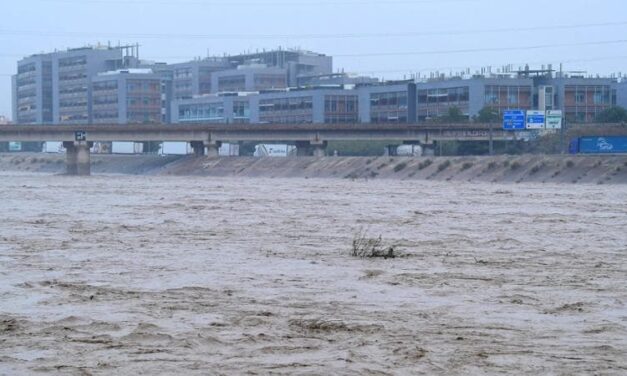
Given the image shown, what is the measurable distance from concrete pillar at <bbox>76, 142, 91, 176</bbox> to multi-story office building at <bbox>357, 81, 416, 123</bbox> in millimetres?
48065

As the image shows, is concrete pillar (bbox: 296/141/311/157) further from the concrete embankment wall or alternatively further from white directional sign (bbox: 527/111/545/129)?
white directional sign (bbox: 527/111/545/129)

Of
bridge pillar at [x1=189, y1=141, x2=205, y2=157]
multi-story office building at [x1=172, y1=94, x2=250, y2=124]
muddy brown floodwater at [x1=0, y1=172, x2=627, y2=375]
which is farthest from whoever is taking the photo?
multi-story office building at [x1=172, y1=94, x2=250, y2=124]

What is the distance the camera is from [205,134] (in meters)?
134

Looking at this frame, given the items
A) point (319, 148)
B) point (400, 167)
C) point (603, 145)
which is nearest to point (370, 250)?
point (603, 145)

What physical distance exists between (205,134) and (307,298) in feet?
379

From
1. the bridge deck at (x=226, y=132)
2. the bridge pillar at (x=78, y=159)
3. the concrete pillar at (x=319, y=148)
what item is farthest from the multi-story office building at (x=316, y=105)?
the bridge pillar at (x=78, y=159)

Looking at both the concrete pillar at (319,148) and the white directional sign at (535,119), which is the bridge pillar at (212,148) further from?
the white directional sign at (535,119)

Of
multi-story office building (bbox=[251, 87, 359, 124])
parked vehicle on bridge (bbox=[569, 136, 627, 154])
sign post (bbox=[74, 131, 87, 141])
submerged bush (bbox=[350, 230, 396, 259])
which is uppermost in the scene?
multi-story office building (bbox=[251, 87, 359, 124])

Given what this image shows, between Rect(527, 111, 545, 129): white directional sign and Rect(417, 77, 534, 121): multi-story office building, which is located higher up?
Rect(417, 77, 534, 121): multi-story office building

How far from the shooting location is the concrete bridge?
128 m

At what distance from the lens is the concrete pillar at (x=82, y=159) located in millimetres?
132375

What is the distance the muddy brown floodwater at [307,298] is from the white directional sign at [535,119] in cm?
7825

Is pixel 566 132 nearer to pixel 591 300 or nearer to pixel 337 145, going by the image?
pixel 337 145

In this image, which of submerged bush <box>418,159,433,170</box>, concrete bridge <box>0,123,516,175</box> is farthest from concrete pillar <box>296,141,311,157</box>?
submerged bush <box>418,159,433,170</box>
